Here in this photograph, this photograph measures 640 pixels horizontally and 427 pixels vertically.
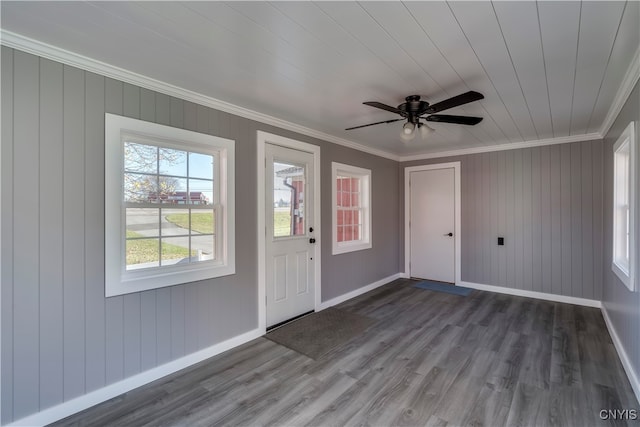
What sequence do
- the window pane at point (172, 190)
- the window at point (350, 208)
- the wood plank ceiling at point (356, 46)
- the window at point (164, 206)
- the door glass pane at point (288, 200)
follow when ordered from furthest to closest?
the window at point (350, 208) → the door glass pane at point (288, 200) → the window pane at point (172, 190) → the window at point (164, 206) → the wood plank ceiling at point (356, 46)

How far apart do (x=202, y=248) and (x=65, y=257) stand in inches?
40.3

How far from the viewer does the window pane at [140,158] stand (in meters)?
2.38

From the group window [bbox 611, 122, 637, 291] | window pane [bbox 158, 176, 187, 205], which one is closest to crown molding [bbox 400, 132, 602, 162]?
window [bbox 611, 122, 637, 291]

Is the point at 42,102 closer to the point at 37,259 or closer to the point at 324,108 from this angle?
the point at 37,259

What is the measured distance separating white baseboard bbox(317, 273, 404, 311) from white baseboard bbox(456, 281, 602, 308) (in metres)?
1.15

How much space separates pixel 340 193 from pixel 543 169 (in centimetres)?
307

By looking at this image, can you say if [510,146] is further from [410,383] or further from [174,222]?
[174,222]

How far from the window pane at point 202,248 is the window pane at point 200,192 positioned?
1.13ft

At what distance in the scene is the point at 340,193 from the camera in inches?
182

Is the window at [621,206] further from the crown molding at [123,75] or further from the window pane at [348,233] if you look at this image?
the crown molding at [123,75]

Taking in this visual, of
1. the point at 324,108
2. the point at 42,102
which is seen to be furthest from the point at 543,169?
the point at 42,102

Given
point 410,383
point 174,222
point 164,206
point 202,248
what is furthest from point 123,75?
point 410,383

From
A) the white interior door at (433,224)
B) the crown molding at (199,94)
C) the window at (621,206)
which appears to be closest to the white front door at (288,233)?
the crown molding at (199,94)

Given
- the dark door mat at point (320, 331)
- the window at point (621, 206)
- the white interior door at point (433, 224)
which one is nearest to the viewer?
the window at point (621, 206)
